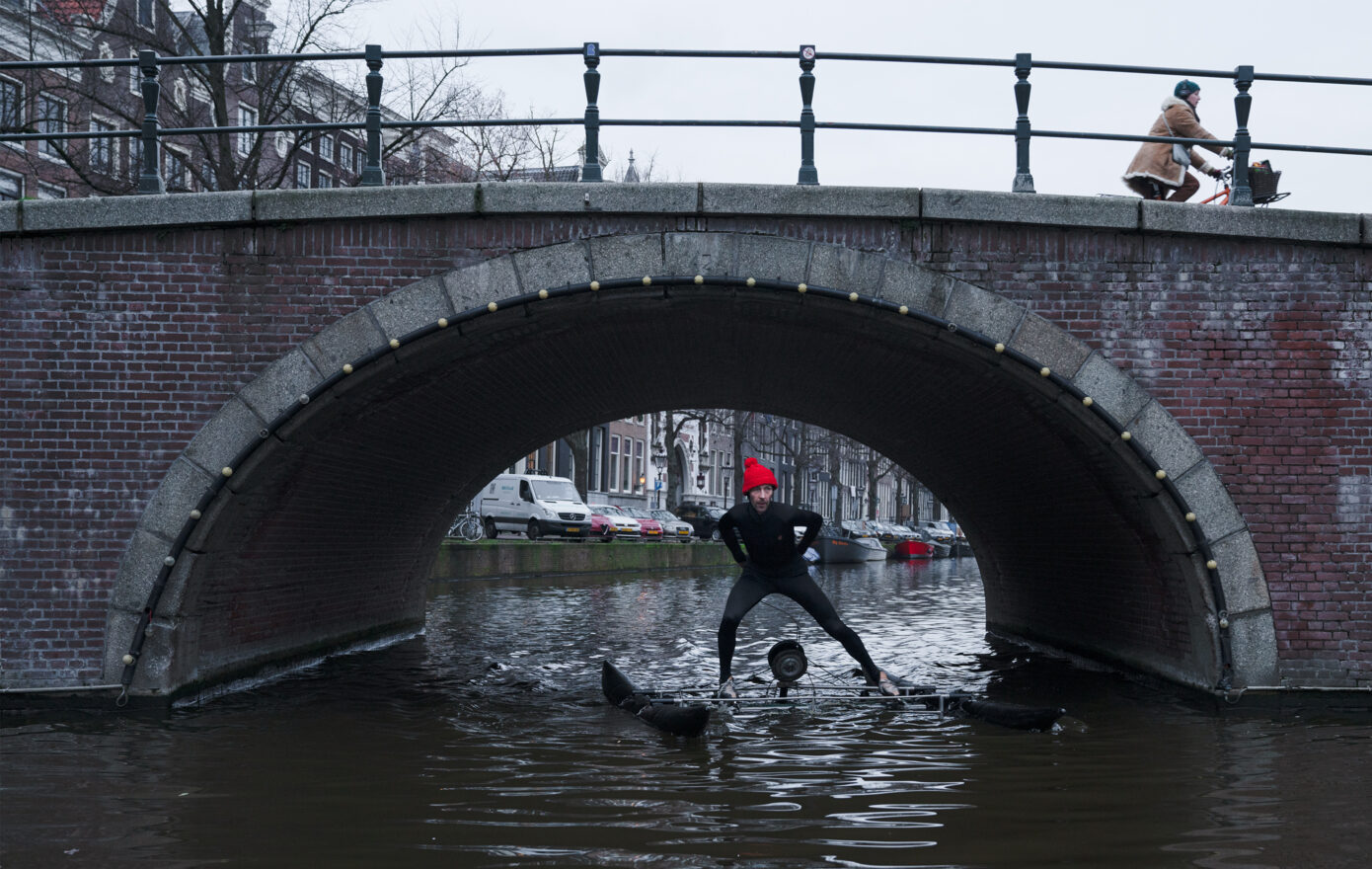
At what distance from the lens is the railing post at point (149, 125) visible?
31.3 ft

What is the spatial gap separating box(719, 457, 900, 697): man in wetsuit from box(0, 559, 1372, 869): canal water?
1.39 feet

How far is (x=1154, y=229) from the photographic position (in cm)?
966

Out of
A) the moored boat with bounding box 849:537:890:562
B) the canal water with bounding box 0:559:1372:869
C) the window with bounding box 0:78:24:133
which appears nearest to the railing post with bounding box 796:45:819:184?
the canal water with bounding box 0:559:1372:869

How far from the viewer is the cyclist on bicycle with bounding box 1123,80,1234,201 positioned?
411 inches

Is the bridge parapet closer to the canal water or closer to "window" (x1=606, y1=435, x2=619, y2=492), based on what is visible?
the canal water

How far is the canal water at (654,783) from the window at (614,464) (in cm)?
4559

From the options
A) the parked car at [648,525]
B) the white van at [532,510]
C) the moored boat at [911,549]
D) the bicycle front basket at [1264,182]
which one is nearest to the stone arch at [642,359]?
the bicycle front basket at [1264,182]

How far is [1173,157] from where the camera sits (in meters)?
10.6

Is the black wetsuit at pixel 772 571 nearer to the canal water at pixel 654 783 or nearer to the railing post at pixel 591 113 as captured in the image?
the canal water at pixel 654 783

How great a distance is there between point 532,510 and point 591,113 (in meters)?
25.3

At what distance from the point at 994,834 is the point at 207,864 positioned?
3093mm

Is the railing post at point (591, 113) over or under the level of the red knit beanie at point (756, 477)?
over

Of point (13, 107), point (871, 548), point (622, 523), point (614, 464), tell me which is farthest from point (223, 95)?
point (614, 464)

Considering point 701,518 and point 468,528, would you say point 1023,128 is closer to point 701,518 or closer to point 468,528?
point 468,528
